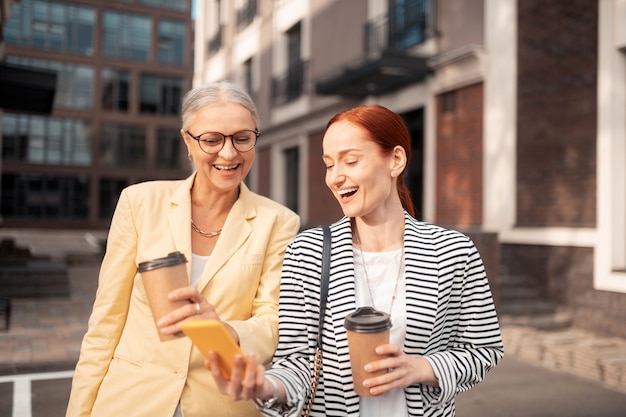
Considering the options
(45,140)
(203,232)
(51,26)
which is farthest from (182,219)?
(51,26)

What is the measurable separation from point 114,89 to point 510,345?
122ft

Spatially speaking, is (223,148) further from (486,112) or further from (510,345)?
(486,112)

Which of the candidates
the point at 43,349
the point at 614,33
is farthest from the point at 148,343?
the point at 614,33

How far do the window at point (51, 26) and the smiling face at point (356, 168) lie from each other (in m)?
41.0

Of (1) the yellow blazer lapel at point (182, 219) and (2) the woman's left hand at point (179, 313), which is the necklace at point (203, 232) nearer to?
(1) the yellow blazer lapel at point (182, 219)

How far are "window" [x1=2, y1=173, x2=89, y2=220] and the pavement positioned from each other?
29329mm

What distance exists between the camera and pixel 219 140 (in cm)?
197

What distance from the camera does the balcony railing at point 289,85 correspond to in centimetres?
1825

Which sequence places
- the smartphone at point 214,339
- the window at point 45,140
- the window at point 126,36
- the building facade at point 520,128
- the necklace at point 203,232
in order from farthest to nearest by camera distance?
1. the window at point 126,36
2. the window at point 45,140
3. the building facade at point 520,128
4. the necklace at point 203,232
5. the smartphone at point 214,339

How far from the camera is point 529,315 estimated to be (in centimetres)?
868

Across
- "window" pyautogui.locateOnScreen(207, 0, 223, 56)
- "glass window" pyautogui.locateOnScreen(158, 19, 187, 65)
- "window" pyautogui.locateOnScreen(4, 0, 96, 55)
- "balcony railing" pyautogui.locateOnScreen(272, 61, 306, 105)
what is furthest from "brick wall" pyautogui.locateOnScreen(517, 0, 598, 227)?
"window" pyautogui.locateOnScreen(4, 0, 96, 55)

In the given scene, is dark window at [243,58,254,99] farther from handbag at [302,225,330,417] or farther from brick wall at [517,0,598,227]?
Result: handbag at [302,225,330,417]

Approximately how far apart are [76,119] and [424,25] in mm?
31780

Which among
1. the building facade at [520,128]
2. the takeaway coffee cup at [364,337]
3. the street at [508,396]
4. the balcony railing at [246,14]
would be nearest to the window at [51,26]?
the balcony railing at [246,14]
